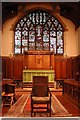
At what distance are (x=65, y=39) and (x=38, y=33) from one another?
6.05 ft

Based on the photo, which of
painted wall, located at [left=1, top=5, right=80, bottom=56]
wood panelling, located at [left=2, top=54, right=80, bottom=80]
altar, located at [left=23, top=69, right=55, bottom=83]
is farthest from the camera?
painted wall, located at [left=1, top=5, right=80, bottom=56]

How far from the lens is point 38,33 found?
1886 cm

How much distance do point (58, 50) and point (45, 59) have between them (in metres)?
1.76

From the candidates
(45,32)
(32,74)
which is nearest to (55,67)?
(32,74)

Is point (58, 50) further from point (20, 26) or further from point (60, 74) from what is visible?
point (20, 26)

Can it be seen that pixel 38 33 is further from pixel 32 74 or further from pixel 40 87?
pixel 40 87

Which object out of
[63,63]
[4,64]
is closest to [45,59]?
[63,63]

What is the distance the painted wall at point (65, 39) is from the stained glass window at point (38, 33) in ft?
0.97

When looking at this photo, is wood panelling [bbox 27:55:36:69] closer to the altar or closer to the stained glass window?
the altar

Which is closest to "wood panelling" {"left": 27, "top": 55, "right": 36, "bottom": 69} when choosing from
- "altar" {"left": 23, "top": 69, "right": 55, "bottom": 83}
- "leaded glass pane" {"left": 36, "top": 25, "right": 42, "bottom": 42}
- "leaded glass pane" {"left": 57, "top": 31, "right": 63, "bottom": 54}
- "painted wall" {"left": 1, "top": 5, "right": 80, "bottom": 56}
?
"altar" {"left": 23, "top": 69, "right": 55, "bottom": 83}

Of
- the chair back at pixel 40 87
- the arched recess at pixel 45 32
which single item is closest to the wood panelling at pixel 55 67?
the arched recess at pixel 45 32

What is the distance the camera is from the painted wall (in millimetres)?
18484

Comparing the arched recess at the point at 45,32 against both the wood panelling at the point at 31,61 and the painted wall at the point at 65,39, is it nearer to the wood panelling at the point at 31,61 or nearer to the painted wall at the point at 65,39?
the painted wall at the point at 65,39

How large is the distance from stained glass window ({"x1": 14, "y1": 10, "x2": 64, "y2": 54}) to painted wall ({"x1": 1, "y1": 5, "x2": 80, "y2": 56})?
0.97 ft
